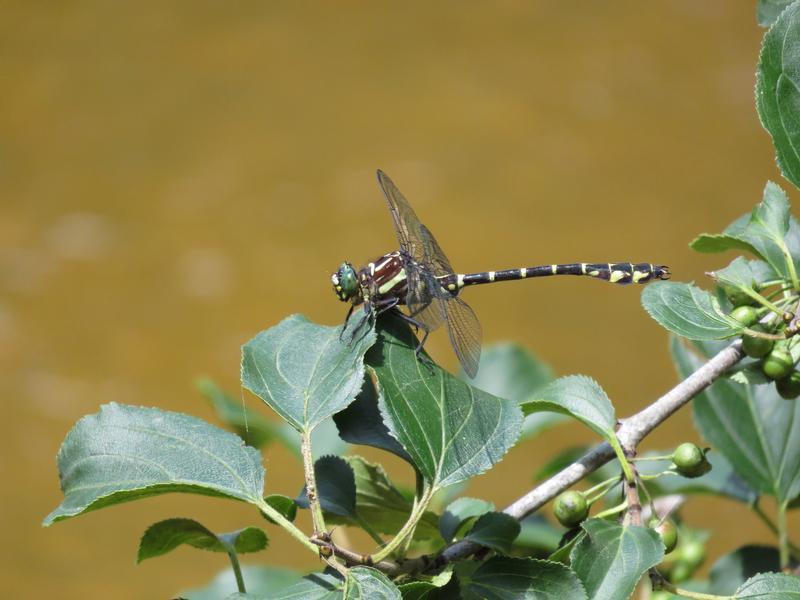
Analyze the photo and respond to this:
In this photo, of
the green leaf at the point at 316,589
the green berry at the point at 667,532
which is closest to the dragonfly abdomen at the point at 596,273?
the green berry at the point at 667,532

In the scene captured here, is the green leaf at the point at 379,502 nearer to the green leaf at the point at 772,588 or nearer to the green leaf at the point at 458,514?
the green leaf at the point at 458,514

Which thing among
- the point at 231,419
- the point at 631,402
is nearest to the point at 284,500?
the point at 231,419

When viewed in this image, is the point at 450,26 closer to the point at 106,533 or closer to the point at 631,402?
the point at 631,402

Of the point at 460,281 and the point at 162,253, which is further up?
the point at 162,253

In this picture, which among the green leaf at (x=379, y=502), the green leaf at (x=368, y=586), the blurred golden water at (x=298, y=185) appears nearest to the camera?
the green leaf at (x=368, y=586)

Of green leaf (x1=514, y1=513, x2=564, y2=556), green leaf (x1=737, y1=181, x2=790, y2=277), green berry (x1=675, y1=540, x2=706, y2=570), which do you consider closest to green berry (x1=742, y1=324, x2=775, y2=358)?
green leaf (x1=737, y1=181, x2=790, y2=277)

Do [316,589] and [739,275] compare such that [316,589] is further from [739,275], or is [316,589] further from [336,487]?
[739,275]

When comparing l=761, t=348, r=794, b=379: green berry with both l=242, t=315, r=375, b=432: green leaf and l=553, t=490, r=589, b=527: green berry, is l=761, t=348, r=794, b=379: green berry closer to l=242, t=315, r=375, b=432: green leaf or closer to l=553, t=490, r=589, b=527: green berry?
l=553, t=490, r=589, b=527: green berry
